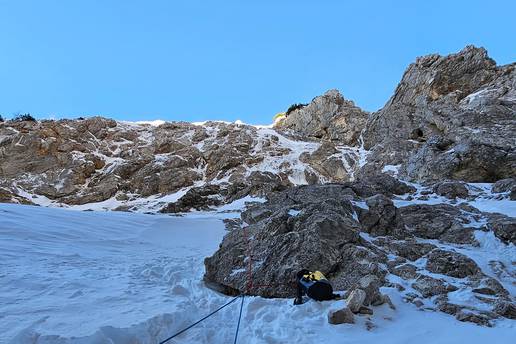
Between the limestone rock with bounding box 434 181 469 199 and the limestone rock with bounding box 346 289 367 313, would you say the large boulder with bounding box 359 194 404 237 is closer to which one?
the limestone rock with bounding box 434 181 469 199

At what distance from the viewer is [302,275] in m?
8.01

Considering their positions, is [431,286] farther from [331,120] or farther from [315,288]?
[331,120]

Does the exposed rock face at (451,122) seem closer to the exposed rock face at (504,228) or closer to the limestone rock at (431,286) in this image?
the exposed rock face at (504,228)

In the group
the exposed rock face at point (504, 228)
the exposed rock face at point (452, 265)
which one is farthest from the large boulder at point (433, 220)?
the exposed rock face at point (452, 265)

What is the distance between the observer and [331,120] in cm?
5400

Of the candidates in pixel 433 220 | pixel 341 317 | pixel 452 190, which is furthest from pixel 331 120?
pixel 341 317

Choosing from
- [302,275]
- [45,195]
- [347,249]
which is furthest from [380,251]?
[45,195]

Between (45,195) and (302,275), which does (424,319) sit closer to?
(302,275)

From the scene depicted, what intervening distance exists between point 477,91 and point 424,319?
111 feet

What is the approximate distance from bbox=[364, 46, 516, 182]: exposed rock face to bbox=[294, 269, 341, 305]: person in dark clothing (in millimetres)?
15407

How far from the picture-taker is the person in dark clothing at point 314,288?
298 inches

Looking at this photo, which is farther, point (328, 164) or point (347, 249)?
point (328, 164)

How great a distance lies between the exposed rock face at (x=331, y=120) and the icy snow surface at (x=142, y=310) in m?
41.6

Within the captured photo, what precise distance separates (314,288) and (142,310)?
128 inches
